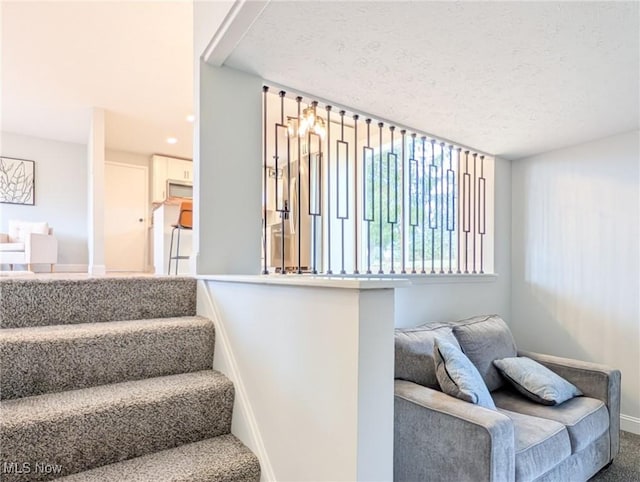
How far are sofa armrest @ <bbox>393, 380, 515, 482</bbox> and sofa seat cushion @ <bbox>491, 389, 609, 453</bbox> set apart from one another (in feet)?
2.16

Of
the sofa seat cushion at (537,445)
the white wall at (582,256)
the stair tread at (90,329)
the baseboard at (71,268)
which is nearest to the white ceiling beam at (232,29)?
the stair tread at (90,329)

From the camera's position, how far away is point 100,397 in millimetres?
1295

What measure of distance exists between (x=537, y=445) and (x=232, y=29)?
2387 mm

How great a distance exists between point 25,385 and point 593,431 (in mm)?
2777

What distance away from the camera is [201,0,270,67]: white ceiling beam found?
147 cm

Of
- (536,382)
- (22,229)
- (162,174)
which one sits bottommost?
(536,382)

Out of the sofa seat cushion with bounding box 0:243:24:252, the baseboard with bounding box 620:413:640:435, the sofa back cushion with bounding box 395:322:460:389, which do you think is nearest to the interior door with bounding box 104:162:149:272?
the sofa seat cushion with bounding box 0:243:24:252

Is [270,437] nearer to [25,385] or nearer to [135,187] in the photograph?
[25,385]

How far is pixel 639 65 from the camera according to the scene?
77.0 inches

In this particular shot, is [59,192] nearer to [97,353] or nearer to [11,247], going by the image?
[11,247]

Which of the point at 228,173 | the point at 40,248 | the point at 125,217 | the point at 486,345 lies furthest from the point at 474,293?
the point at 125,217

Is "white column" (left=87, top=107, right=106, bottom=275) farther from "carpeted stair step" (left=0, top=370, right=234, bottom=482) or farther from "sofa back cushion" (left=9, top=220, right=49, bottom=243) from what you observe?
"carpeted stair step" (left=0, top=370, right=234, bottom=482)

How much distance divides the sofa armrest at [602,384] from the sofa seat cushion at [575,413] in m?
0.07

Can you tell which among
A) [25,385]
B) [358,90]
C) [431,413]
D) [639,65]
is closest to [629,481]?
[431,413]
